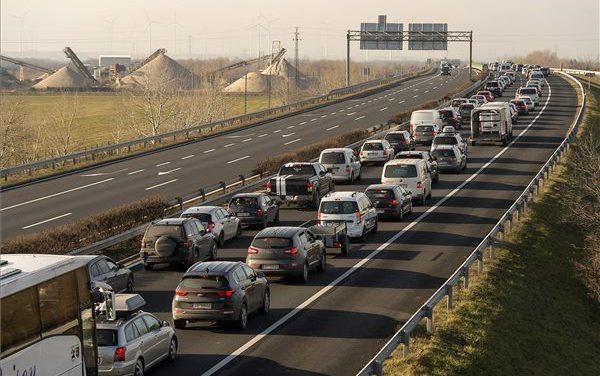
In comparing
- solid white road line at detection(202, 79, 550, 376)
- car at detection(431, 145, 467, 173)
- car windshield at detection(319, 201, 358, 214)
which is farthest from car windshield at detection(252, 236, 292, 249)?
car at detection(431, 145, 467, 173)

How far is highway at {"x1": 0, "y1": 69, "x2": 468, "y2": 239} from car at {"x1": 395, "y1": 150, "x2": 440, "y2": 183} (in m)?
10.3


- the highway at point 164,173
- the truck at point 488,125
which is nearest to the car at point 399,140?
the truck at point 488,125

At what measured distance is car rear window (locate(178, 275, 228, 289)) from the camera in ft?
75.2

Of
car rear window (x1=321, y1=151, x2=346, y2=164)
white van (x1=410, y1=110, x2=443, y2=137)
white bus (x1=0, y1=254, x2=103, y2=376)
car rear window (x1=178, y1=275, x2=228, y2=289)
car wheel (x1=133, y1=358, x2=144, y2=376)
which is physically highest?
white bus (x1=0, y1=254, x2=103, y2=376)

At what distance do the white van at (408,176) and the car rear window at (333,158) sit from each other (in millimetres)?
6344

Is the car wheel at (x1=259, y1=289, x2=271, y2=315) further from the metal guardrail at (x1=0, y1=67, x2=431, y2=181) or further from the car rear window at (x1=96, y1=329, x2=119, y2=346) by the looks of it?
the metal guardrail at (x1=0, y1=67, x2=431, y2=181)

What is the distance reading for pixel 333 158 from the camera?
49594 mm

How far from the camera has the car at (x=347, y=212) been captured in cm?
3481

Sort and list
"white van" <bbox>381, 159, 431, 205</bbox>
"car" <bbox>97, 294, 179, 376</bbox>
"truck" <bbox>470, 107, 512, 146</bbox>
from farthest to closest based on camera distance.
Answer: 1. "truck" <bbox>470, 107, 512, 146</bbox>
2. "white van" <bbox>381, 159, 431, 205</bbox>
3. "car" <bbox>97, 294, 179, 376</bbox>

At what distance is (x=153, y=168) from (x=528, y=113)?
142ft

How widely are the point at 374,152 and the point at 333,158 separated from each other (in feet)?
25.2

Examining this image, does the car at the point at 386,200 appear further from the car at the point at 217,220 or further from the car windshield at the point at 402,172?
the car at the point at 217,220

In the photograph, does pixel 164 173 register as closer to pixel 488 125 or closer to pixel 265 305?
pixel 488 125

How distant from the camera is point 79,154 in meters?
58.6
